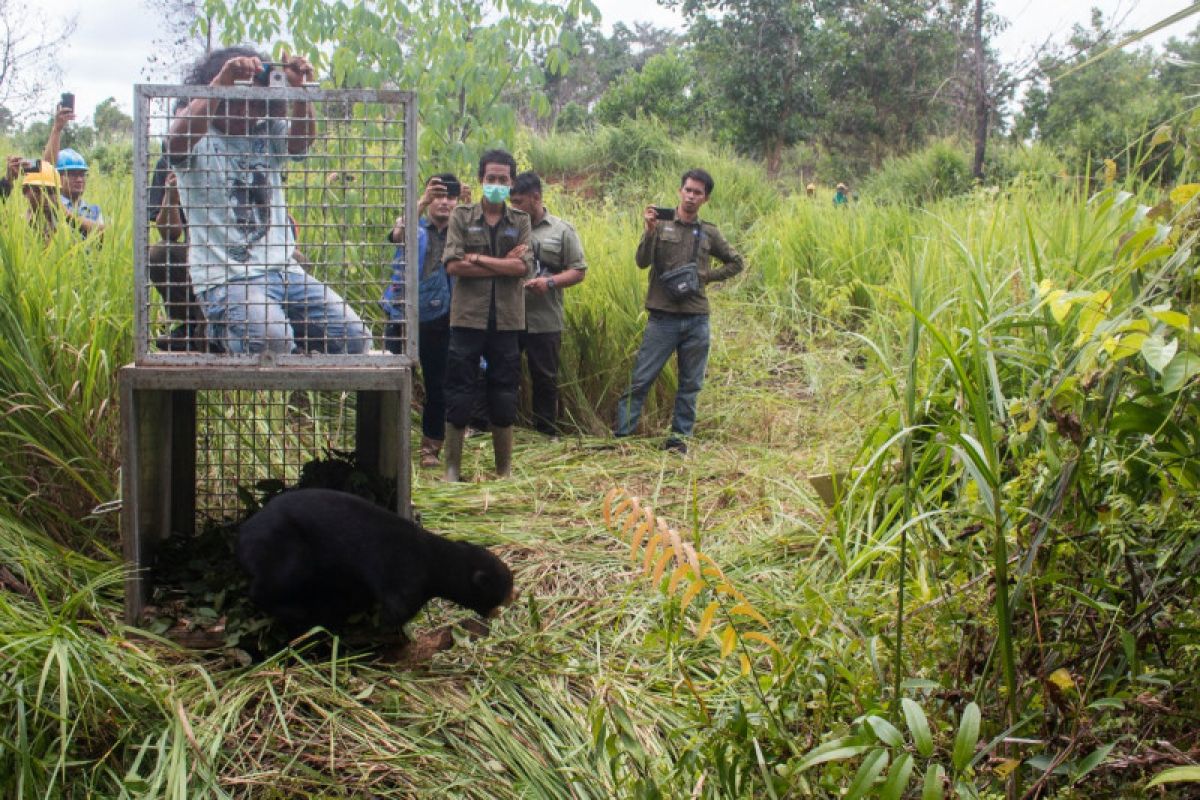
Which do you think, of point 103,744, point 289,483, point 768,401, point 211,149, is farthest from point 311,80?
point 768,401

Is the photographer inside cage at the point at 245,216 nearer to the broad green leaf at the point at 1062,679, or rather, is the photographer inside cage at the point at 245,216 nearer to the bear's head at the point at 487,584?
the bear's head at the point at 487,584

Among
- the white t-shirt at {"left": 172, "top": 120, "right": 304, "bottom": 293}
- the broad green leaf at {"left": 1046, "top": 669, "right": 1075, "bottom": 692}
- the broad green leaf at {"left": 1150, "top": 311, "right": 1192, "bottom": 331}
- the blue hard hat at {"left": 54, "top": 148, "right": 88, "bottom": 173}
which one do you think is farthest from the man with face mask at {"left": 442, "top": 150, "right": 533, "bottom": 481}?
the broad green leaf at {"left": 1150, "top": 311, "right": 1192, "bottom": 331}

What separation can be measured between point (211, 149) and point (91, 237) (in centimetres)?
112

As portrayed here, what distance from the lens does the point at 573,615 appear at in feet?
12.4

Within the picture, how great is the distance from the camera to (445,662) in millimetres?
3385

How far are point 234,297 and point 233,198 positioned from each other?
35 centimetres

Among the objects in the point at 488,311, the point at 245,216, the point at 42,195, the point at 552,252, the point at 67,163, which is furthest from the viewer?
the point at 552,252

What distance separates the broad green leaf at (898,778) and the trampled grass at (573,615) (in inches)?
6.3

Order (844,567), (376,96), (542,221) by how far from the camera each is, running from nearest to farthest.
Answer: (376,96), (844,567), (542,221)

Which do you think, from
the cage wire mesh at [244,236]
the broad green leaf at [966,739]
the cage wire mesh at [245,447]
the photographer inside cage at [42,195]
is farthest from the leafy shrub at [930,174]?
the broad green leaf at [966,739]

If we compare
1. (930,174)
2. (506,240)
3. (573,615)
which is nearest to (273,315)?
(573,615)

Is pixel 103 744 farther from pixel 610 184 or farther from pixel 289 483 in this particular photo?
pixel 610 184

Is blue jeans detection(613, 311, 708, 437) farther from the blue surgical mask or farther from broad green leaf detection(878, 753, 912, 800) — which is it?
broad green leaf detection(878, 753, 912, 800)

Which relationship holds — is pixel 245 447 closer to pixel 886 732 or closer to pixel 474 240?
pixel 474 240
